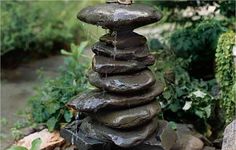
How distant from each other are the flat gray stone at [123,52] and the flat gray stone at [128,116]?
337 millimetres

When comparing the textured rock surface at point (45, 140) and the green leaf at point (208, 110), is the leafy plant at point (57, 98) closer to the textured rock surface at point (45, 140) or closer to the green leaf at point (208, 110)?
the textured rock surface at point (45, 140)

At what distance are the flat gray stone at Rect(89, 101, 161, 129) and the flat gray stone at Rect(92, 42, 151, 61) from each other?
34cm

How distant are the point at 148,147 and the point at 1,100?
259cm

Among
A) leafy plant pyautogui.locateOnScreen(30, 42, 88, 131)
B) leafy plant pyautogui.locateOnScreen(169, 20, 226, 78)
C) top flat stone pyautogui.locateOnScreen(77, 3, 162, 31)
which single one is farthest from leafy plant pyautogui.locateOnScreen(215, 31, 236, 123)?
leafy plant pyautogui.locateOnScreen(30, 42, 88, 131)

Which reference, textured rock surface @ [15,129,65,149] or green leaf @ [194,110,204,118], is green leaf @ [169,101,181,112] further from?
textured rock surface @ [15,129,65,149]

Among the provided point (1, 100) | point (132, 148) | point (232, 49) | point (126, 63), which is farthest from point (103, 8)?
point (1, 100)

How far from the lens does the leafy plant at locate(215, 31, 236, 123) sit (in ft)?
13.0

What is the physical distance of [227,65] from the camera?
399cm

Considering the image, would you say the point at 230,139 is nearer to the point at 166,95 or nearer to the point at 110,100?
the point at 110,100

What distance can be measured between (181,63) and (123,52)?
63.2 inches

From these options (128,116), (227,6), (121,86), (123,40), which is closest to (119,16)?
(123,40)

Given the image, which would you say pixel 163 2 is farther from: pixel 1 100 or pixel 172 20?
pixel 1 100

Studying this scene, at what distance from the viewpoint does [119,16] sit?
308 cm

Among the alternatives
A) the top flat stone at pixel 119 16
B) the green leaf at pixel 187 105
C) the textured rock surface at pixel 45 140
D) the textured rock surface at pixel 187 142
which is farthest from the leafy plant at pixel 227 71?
the textured rock surface at pixel 45 140
